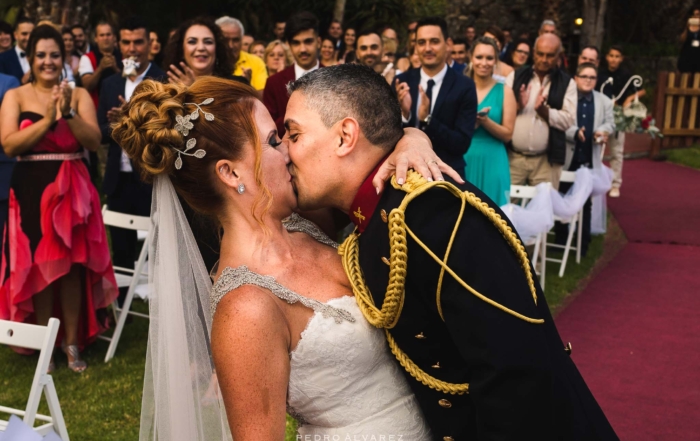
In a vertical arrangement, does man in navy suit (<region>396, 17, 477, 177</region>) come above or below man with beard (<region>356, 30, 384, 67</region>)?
below

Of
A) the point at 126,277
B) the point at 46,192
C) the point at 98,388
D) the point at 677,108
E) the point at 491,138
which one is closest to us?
the point at 98,388

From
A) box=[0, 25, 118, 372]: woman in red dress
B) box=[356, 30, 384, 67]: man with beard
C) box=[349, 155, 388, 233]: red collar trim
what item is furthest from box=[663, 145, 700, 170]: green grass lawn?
box=[349, 155, 388, 233]: red collar trim

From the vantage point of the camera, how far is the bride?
2.14m

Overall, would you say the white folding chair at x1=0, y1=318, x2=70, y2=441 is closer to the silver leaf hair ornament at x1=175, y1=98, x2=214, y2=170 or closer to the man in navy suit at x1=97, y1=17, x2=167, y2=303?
the silver leaf hair ornament at x1=175, y1=98, x2=214, y2=170

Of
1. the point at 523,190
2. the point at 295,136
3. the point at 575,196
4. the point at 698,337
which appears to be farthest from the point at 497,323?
the point at 575,196

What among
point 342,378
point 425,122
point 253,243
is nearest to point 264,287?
point 253,243

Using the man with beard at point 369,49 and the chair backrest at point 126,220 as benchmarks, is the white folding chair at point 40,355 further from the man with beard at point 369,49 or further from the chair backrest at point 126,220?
the man with beard at point 369,49

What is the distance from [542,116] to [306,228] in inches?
234

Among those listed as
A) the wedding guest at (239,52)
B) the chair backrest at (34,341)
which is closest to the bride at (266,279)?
the chair backrest at (34,341)

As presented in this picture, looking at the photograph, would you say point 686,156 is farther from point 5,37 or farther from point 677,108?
point 5,37

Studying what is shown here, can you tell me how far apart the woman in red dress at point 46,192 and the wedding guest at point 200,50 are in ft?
2.66

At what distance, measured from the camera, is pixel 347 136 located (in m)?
2.19

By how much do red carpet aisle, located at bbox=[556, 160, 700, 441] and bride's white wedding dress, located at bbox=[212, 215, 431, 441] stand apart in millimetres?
3010

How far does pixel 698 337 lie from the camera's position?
21.5 ft
